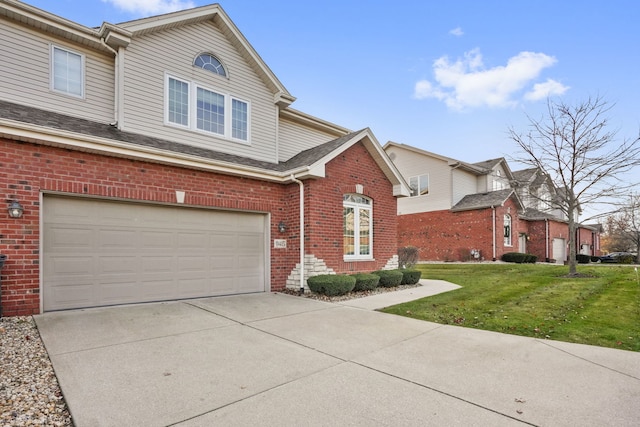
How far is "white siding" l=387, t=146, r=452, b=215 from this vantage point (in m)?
22.5

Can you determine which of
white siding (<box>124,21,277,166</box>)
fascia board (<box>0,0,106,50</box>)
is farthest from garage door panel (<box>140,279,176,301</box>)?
fascia board (<box>0,0,106,50</box>)

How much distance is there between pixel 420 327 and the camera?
238 inches

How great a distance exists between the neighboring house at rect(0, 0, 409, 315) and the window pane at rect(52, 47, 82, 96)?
0.03m

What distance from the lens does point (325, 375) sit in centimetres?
387

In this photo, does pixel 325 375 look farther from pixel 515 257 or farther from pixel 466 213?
pixel 466 213

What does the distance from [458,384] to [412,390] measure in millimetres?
565

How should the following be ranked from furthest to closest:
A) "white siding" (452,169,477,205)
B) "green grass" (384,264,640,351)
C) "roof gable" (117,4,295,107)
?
"white siding" (452,169,477,205), "roof gable" (117,4,295,107), "green grass" (384,264,640,351)

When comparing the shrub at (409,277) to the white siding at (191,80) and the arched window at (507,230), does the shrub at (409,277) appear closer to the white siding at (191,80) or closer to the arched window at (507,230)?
the white siding at (191,80)

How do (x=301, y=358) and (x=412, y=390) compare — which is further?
(x=301, y=358)

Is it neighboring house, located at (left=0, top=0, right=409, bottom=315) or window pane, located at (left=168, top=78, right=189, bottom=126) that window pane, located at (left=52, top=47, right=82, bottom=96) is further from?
window pane, located at (left=168, top=78, right=189, bottom=126)

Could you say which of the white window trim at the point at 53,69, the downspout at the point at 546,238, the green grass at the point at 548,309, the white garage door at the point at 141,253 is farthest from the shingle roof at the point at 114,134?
the downspout at the point at 546,238

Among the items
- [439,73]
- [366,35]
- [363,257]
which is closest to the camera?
[363,257]

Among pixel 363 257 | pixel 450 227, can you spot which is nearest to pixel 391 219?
pixel 363 257

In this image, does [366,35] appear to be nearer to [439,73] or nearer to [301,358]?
A: [439,73]
